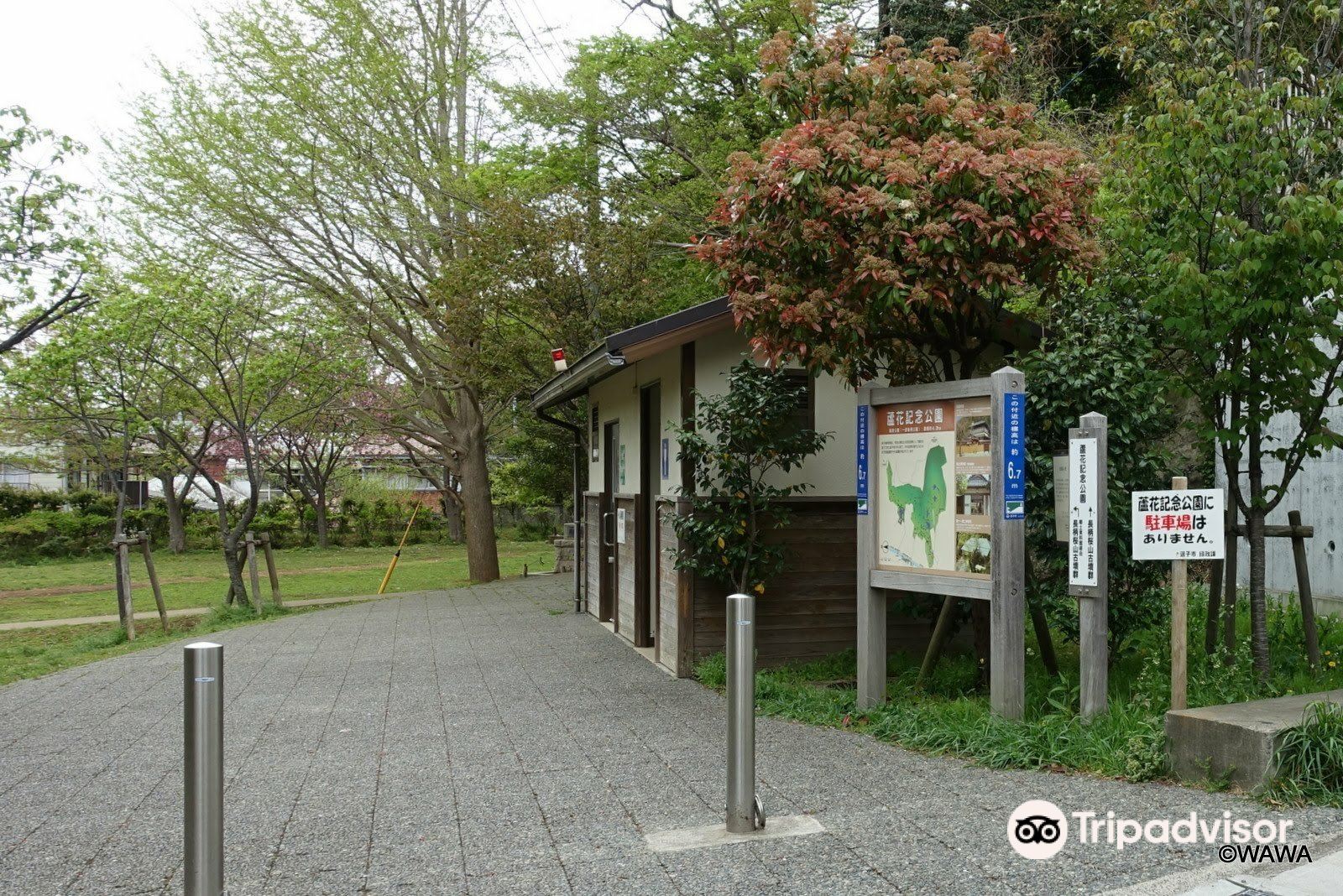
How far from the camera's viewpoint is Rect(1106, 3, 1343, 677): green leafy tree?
6.02 metres

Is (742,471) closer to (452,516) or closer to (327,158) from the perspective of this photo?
(327,158)

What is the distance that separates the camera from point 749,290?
7215 mm

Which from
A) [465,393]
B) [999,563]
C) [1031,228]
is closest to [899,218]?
[1031,228]

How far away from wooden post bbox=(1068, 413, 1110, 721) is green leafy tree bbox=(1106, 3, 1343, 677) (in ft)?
3.70

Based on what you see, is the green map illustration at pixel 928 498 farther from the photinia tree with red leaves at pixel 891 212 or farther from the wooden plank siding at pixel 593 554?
the wooden plank siding at pixel 593 554

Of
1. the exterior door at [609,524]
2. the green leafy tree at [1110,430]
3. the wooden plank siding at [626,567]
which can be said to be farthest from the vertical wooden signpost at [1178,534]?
the exterior door at [609,524]

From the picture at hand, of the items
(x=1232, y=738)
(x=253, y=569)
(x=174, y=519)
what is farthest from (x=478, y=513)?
(x=1232, y=738)

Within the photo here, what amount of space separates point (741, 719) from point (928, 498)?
2.63 m

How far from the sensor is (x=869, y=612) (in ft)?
23.0

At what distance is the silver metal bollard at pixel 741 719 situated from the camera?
450 centimetres

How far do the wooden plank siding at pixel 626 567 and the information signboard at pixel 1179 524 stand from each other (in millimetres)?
5681

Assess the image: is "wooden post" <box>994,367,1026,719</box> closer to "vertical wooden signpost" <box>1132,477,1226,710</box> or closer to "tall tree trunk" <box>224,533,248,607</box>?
"vertical wooden signpost" <box>1132,477,1226,710</box>

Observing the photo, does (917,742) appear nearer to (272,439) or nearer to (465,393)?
(465,393)

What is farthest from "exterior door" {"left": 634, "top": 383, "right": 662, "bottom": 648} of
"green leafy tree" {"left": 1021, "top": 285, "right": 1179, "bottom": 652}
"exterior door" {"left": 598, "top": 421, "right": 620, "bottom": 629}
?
"green leafy tree" {"left": 1021, "top": 285, "right": 1179, "bottom": 652}
